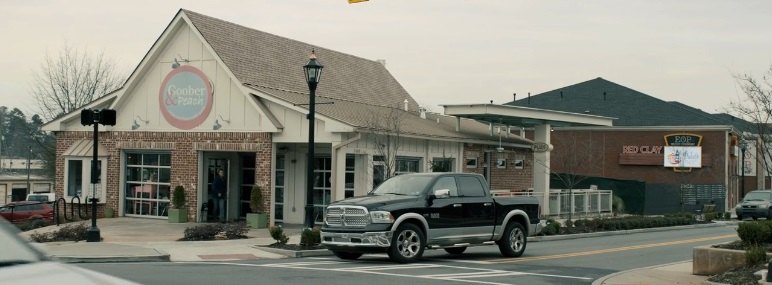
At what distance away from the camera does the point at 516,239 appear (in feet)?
65.7

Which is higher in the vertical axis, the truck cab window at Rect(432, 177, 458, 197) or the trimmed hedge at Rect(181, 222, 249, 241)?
the truck cab window at Rect(432, 177, 458, 197)

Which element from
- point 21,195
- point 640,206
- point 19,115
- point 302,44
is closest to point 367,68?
point 302,44

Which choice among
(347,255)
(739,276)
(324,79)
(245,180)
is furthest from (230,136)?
(739,276)

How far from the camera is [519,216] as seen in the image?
20141 mm

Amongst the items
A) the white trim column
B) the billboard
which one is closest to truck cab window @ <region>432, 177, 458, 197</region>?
the white trim column

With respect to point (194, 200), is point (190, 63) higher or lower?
higher

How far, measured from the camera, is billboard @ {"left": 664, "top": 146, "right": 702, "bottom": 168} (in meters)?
56.7

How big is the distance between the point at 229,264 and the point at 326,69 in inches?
709

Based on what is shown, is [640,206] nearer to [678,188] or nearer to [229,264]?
[678,188]

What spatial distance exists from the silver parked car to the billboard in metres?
13.8

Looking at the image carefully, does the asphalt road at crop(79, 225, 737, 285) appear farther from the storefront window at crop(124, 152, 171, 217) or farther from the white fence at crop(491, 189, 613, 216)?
the white fence at crop(491, 189, 613, 216)

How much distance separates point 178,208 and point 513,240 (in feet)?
44.7

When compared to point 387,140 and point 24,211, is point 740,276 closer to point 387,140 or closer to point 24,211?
point 387,140

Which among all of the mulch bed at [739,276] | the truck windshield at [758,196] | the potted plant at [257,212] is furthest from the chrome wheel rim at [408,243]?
the truck windshield at [758,196]
